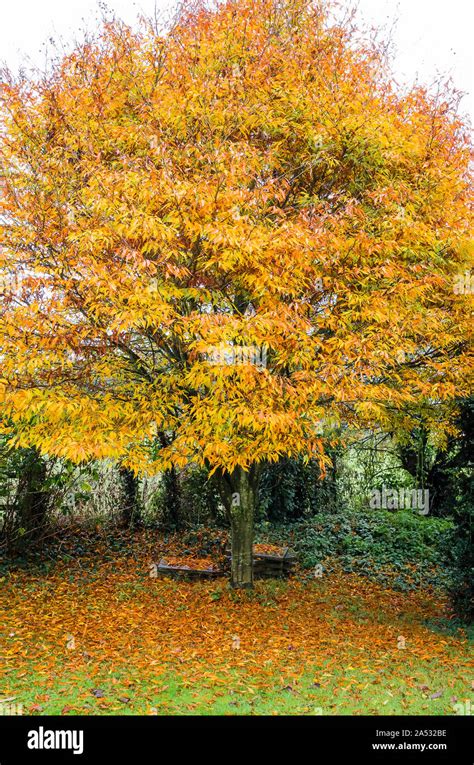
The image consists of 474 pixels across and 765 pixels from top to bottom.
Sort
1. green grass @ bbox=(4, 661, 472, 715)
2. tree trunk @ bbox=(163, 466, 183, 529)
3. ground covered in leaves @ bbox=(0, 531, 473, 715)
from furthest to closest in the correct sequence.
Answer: tree trunk @ bbox=(163, 466, 183, 529), ground covered in leaves @ bbox=(0, 531, 473, 715), green grass @ bbox=(4, 661, 472, 715)

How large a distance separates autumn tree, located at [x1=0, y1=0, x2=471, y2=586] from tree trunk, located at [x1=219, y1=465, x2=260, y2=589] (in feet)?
7.25

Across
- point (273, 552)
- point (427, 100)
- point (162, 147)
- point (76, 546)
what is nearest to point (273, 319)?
point (162, 147)

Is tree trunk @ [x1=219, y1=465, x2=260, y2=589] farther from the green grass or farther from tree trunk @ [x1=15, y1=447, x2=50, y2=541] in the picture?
tree trunk @ [x1=15, y1=447, x2=50, y2=541]

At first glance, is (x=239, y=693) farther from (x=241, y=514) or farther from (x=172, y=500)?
(x=172, y=500)

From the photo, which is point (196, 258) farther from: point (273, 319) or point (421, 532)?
point (421, 532)

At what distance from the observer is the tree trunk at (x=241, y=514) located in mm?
10039

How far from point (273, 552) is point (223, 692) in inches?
229

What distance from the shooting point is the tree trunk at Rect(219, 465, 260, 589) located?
395 inches

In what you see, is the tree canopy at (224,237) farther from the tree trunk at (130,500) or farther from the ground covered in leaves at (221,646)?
the tree trunk at (130,500)

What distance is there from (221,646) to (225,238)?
4.89 m

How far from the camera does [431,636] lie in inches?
328

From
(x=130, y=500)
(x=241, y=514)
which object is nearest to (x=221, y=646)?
(x=241, y=514)

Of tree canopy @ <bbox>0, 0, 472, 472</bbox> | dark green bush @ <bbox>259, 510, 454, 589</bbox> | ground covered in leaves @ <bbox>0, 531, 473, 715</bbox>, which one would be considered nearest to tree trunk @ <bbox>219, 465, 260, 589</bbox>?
ground covered in leaves @ <bbox>0, 531, 473, 715</bbox>

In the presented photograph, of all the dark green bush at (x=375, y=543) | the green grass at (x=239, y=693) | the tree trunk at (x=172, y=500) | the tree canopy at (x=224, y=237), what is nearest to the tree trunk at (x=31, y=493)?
the tree trunk at (x=172, y=500)
